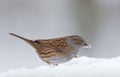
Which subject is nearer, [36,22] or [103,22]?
[36,22]

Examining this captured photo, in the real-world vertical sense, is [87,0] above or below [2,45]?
above

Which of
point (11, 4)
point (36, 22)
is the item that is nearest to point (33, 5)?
point (11, 4)

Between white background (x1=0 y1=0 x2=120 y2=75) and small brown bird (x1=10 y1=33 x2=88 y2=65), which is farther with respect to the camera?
white background (x1=0 y1=0 x2=120 y2=75)

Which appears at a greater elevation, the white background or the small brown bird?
the white background

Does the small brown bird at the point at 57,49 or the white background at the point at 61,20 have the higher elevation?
the white background at the point at 61,20

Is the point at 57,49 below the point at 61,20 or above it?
below

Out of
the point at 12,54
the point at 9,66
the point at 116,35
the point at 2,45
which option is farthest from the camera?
the point at 116,35

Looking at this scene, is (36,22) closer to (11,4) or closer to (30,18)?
(30,18)

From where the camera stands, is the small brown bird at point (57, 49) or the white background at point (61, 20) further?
the white background at point (61, 20)
